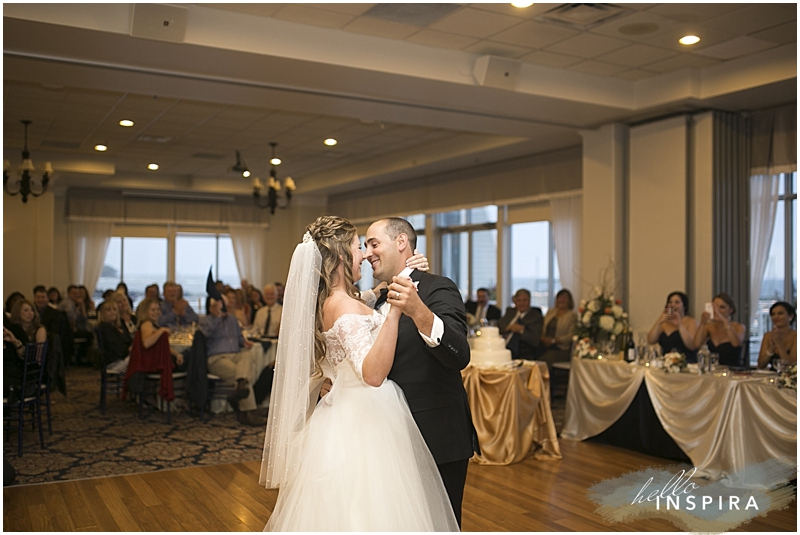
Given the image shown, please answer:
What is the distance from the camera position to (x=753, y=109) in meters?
7.59

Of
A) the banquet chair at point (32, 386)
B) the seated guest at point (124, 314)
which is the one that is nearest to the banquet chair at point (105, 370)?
the banquet chair at point (32, 386)

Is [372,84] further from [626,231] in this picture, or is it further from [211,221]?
[211,221]

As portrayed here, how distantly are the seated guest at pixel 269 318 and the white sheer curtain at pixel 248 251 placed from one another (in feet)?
21.2

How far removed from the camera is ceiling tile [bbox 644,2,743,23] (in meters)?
5.39

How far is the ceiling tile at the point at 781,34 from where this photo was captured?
19.4ft

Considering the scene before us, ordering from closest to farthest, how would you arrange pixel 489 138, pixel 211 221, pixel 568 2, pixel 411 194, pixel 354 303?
pixel 354 303
pixel 568 2
pixel 489 138
pixel 411 194
pixel 211 221

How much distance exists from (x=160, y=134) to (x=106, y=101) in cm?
195

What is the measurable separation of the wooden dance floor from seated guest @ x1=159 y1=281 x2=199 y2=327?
4.22 m

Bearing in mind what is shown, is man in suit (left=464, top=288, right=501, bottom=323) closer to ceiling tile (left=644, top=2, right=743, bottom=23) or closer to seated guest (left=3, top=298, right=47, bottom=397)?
ceiling tile (left=644, top=2, right=743, bottom=23)

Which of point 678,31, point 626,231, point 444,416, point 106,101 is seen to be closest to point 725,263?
point 626,231

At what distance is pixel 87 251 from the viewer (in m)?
14.7

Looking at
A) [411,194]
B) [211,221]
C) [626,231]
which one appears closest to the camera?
[626,231]

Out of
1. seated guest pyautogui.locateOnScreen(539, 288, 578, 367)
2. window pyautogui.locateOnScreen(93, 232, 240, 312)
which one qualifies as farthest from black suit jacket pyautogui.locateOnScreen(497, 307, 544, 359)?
window pyautogui.locateOnScreen(93, 232, 240, 312)

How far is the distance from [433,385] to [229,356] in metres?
5.46
